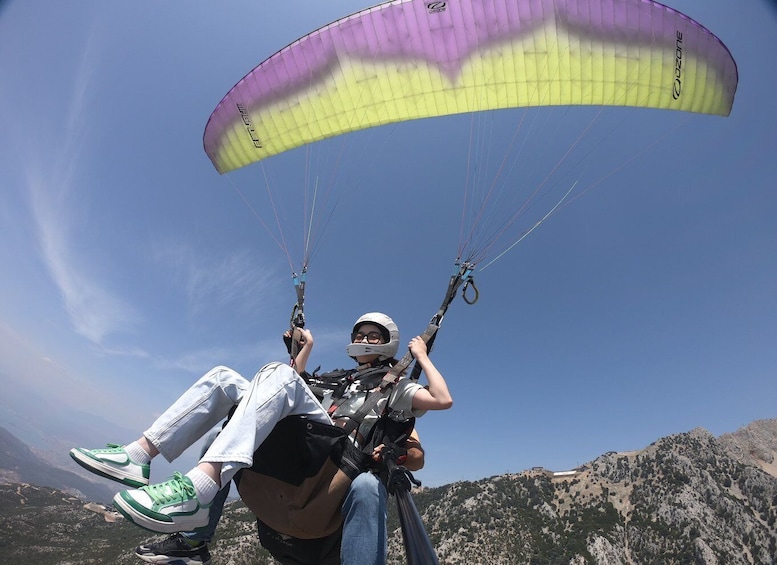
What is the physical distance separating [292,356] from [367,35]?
5.72m

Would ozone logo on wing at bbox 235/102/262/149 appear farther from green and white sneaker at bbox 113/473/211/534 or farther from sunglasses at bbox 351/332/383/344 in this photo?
green and white sneaker at bbox 113/473/211/534

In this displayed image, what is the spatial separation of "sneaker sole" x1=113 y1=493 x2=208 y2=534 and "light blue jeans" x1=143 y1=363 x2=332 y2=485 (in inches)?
11.0

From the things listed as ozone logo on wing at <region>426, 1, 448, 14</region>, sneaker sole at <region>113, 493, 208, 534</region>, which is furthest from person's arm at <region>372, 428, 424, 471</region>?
ozone logo on wing at <region>426, 1, 448, 14</region>

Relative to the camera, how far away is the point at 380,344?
4270 mm

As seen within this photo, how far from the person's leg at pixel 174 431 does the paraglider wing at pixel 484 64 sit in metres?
6.01

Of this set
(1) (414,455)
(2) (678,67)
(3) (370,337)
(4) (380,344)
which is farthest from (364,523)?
(2) (678,67)

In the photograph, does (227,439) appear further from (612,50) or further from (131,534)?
(131,534)

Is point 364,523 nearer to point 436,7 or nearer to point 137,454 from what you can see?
point 137,454

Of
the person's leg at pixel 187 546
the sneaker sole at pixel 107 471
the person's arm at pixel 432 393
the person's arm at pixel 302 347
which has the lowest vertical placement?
the person's leg at pixel 187 546

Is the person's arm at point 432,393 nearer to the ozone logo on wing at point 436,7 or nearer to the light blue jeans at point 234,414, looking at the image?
the light blue jeans at point 234,414

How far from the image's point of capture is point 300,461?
2.89m

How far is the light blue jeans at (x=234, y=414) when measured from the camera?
2.41 m

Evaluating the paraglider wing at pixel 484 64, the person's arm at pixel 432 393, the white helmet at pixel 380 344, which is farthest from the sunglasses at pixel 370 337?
the paraglider wing at pixel 484 64

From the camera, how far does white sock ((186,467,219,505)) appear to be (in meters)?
2.35
